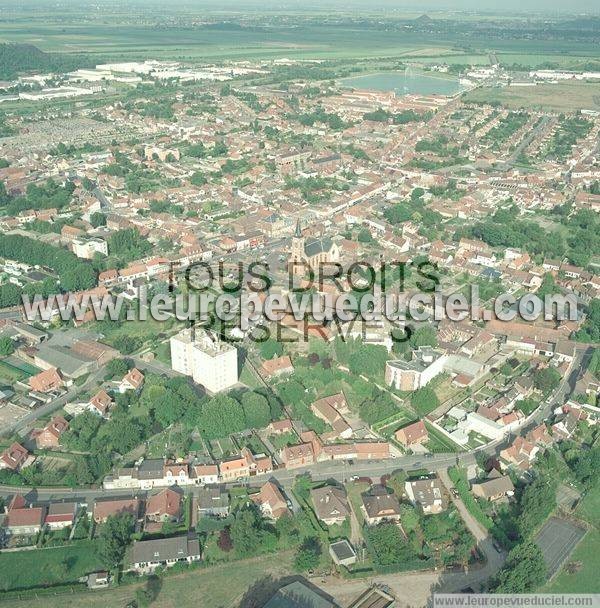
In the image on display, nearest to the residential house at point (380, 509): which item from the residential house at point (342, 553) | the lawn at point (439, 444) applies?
the residential house at point (342, 553)

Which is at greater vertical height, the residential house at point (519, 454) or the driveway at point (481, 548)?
Result: the residential house at point (519, 454)

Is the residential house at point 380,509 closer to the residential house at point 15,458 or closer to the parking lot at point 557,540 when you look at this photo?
the parking lot at point 557,540

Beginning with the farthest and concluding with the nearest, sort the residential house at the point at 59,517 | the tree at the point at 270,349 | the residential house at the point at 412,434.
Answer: the tree at the point at 270,349 < the residential house at the point at 412,434 < the residential house at the point at 59,517

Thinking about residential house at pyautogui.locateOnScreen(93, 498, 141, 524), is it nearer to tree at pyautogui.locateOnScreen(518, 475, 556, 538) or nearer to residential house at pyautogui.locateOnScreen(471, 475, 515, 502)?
residential house at pyautogui.locateOnScreen(471, 475, 515, 502)

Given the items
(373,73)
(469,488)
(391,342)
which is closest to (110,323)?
(391,342)

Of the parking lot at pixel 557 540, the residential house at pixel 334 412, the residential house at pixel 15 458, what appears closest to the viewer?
the parking lot at pixel 557 540

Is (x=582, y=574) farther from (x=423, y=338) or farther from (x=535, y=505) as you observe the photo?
(x=423, y=338)
